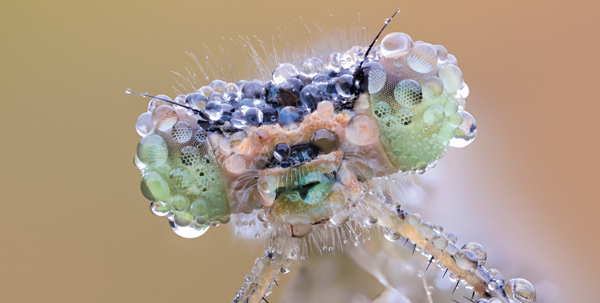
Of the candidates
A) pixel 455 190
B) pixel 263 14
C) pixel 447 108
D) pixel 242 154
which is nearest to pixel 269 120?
pixel 242 154

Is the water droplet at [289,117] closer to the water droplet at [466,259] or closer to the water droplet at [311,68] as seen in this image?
the water droplet at [311,68]

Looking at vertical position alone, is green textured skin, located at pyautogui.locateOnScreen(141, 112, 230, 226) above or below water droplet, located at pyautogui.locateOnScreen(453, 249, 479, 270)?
below

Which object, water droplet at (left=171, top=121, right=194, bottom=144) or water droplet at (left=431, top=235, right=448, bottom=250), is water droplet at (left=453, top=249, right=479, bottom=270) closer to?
water droplet at (left=431, top=235, right=448, bottom=250)

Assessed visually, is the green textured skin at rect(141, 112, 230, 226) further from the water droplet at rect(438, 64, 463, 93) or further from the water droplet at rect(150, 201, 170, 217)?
the water droplet at rect(438, 64, 463, 93)

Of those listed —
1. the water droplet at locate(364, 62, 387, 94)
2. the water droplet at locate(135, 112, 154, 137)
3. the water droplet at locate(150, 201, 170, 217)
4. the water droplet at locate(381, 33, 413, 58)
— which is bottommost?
the water droplet at locate(150, 201, 170, 217)

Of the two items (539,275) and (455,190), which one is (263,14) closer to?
(455,190)

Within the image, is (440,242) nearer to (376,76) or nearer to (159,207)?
(376,76)

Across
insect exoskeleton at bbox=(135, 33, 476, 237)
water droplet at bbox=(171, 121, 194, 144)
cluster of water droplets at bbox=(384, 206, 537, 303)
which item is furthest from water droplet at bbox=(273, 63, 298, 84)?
cluster of water droplets at bbox=(384, 206, 537, 303)

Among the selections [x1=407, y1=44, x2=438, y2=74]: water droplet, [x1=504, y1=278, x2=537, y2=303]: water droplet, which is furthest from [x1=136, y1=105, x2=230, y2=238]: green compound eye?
[x1=504, y1=278, x2=537, y2=303]: water droplet
